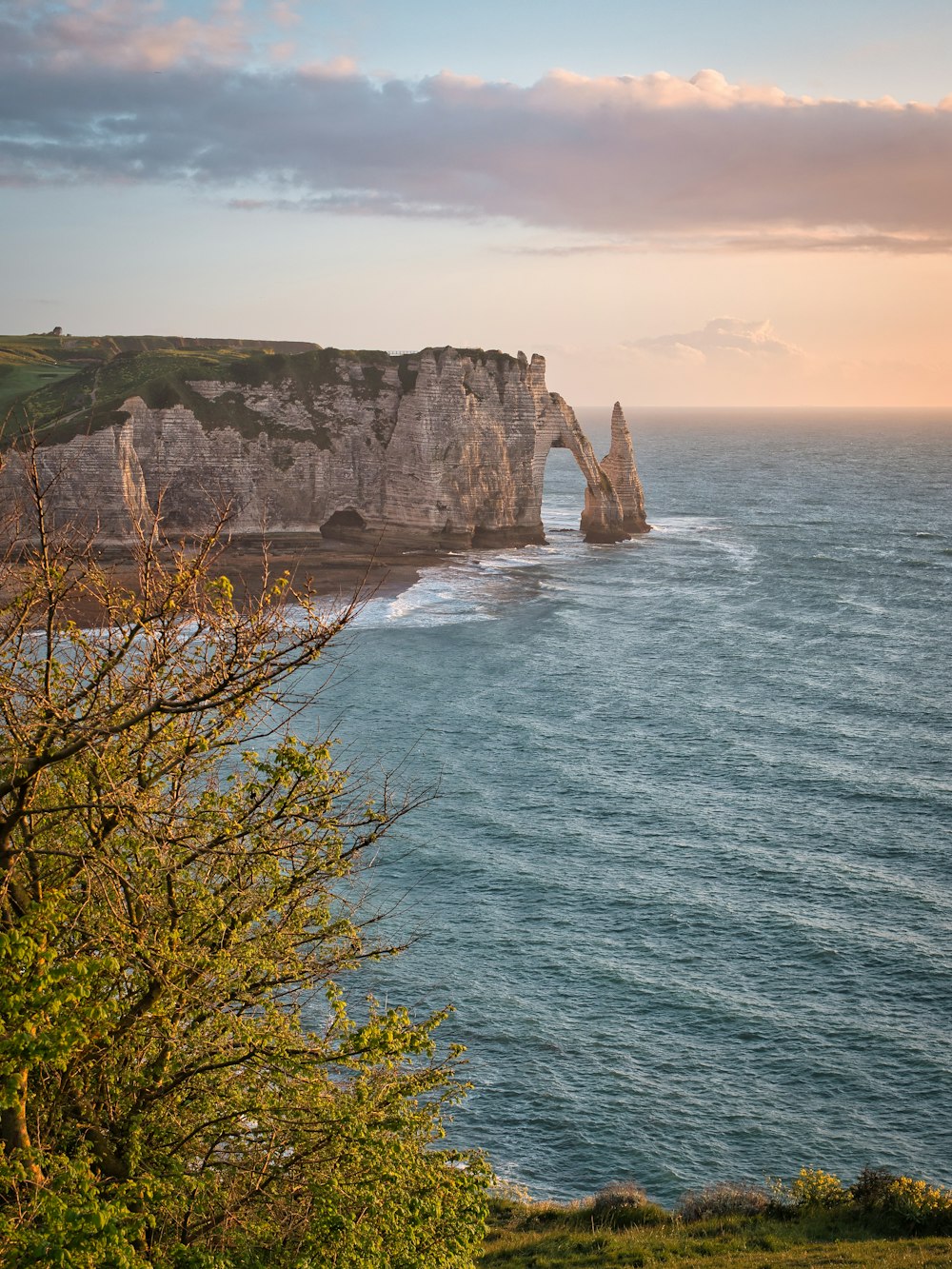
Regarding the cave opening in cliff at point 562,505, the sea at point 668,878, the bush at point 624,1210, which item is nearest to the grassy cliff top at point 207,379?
the cave opening in cliff at point 562,505

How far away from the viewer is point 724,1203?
26.6m

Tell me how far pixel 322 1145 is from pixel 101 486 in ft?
273

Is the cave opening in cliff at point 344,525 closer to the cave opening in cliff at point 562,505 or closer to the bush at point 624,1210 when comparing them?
the cave opening in cliff at point 562,505

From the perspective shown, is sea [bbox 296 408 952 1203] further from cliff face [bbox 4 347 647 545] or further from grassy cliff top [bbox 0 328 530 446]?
grassy cliff top [bbox 0 328 530 446]

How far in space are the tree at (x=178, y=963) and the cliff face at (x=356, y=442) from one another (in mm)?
83478

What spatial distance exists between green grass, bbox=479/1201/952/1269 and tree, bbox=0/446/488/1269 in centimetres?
790

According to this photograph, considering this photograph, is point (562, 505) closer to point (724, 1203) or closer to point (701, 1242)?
point (724, 1203)

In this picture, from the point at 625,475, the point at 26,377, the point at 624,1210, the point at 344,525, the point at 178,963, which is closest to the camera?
the point at 178,963

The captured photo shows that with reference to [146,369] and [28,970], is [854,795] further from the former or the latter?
[146,369]

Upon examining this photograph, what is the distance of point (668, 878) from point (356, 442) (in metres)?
75.1

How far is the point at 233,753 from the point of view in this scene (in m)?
54.4

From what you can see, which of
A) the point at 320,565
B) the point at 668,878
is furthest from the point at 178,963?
the point at 320,565

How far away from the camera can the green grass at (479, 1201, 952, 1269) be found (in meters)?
23.2

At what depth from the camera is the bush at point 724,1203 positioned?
26391 millimetres
